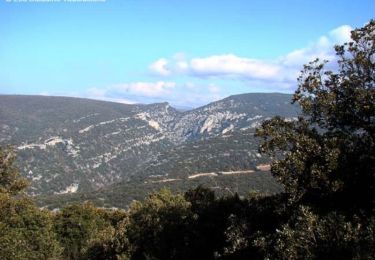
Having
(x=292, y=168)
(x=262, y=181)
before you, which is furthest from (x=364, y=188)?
(x=262, y=181)

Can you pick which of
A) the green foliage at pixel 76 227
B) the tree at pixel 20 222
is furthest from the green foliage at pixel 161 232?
the green foliage at pixel 76 227

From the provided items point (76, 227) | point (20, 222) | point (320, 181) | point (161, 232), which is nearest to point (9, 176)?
point (20, 222)

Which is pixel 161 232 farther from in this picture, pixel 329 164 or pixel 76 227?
pixel 76 227

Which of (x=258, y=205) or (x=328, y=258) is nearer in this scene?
(x=328, y=258)

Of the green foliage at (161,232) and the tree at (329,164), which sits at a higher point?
the tree at (329,164)

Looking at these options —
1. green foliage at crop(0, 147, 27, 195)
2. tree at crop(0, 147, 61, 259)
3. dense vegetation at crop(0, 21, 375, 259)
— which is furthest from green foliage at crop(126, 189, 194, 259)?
green foliage at crop(0, 147, 27, 195)

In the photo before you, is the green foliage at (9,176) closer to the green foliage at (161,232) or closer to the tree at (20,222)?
the tree at (20,222)

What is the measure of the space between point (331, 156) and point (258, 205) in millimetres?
9603

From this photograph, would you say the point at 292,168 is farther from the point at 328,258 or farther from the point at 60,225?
the point at 60,225

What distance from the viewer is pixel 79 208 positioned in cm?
7138

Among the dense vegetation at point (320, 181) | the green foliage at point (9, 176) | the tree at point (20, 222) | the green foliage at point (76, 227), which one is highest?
the dense vegetation at point (320, 181)

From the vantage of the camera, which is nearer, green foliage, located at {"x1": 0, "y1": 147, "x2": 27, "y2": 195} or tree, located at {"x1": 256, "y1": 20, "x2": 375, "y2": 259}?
tree, located at {"x1": 256, "y1": 20, "x2": 375, "y2": 259}

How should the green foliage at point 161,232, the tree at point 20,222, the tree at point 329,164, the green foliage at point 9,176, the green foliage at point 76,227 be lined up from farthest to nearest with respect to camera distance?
the green foliage at point 76,227 → the green foliage at point 9,176 → the tree at point 20,222 → the green foliage at point 161,232 → the tree at point 329,164

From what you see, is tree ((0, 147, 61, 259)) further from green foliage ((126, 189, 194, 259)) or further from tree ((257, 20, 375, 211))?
tree ((257, 20, 375, 211))
